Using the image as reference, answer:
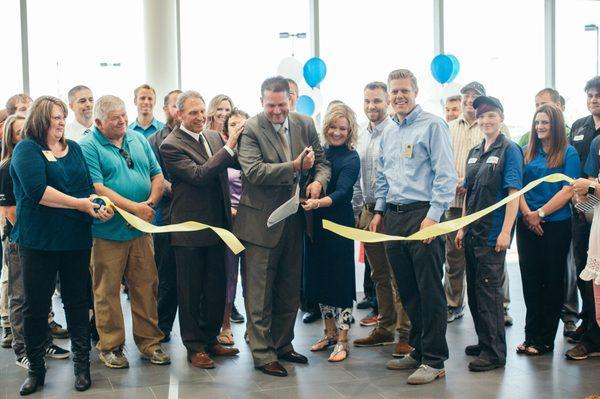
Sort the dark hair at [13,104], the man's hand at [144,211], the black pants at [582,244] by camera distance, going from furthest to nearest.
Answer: the dark hair at [13,104]
the black pants at [582,244]
the man's hand at [144,211]

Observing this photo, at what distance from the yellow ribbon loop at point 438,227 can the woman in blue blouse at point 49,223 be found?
1.35 m

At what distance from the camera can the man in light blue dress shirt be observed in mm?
3904

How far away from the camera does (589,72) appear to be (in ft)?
29.5

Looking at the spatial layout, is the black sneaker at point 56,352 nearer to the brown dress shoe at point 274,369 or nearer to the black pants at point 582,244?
the brown dress shoe at point 274,369

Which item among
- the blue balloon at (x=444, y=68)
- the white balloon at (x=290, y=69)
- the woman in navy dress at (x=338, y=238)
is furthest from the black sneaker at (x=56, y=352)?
the blue balloon at (x=444, y=68)

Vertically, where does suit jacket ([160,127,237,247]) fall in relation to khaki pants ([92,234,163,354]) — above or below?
above

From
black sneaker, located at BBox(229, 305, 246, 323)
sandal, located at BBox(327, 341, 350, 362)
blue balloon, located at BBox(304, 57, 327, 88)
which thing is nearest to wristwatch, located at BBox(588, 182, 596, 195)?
sandal, located at BBox(327, 341, 350, 362)

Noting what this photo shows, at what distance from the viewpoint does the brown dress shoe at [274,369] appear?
4.11 meters

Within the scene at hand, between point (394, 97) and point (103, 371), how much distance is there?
2.32m

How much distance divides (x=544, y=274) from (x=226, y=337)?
213cm

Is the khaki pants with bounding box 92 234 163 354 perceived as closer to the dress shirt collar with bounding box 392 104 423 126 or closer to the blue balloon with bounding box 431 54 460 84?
the dress shirt collar with bounding box 392 104 423 126

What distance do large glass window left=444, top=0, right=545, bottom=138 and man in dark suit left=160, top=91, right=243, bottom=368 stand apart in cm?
457

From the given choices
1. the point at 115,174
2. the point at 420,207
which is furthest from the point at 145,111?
the point at 420,207

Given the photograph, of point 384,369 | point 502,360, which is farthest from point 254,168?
point 502,360
